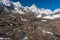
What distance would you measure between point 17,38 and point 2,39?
3.91 m

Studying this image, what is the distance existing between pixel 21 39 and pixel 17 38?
2.16m

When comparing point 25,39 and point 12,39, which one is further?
point 25,39

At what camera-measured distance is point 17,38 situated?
152 feet

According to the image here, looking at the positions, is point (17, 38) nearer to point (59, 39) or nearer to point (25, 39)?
point (25, 39)

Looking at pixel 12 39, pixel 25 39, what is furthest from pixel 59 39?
pixel 12 39

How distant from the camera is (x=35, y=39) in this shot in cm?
4438

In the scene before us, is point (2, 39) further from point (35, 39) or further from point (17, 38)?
point (35, 39)

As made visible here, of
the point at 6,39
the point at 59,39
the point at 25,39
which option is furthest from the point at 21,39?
the point at 59,39

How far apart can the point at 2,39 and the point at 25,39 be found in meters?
6.44

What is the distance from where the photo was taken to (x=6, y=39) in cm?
4538

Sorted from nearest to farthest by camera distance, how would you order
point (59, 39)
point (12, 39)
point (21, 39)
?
1. point (12, 39)
2. point (21, 39)
3. point (59, 39)

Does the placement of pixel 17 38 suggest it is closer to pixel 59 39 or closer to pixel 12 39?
pixel 12 39

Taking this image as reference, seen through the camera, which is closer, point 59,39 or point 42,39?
point 42,39

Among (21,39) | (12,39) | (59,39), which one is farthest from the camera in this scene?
(59,39)
